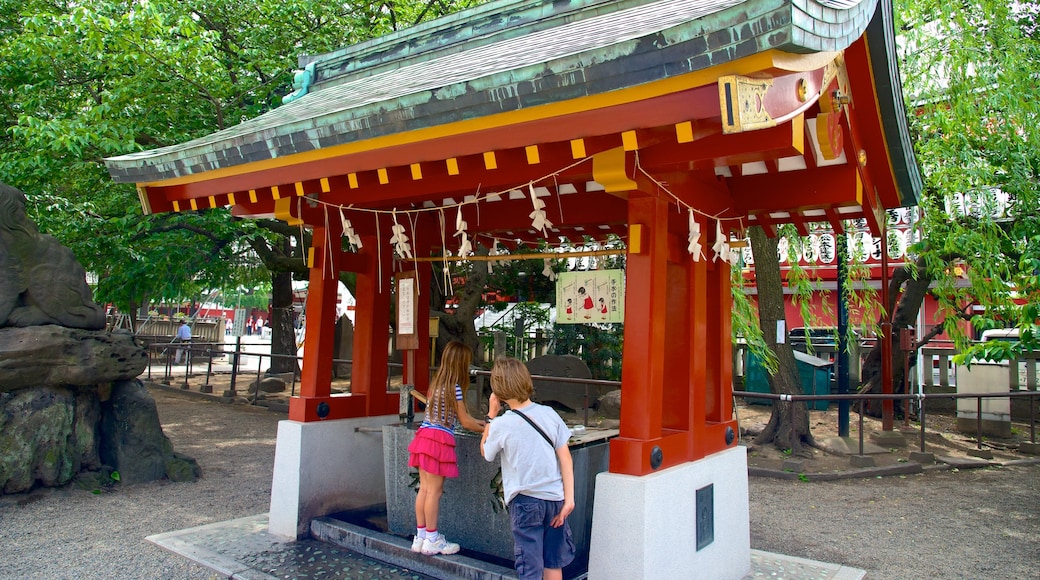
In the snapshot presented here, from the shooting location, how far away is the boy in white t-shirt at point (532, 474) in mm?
3543

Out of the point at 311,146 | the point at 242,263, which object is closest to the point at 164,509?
the point at 311,146

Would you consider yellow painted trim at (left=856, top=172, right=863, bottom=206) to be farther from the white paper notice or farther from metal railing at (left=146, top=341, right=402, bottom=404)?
metal railing at (left=146, top=341, right=402, bottom=404)

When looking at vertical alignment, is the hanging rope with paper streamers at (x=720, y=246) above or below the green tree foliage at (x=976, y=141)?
below

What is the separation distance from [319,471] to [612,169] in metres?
3.51

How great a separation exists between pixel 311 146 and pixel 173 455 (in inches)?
202

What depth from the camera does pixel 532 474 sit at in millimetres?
3529

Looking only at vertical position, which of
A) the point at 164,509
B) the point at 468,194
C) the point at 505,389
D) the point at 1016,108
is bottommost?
the point at 164,509

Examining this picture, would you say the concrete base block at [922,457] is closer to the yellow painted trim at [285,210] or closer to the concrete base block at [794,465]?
the concrete base block at [794,465]

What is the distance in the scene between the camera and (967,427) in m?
11.7

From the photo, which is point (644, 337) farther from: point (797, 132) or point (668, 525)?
point (797, 132)

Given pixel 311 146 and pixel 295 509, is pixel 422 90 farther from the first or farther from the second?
pixel 295 509

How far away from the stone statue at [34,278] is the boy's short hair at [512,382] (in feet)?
18.7

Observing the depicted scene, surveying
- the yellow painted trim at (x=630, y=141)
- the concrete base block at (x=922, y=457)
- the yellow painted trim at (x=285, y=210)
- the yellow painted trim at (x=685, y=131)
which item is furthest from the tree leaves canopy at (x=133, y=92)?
the concrete base block at (x=922, y=457)

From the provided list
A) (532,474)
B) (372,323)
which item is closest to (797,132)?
(532,474)
